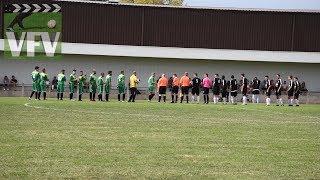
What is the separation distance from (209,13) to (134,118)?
31.4 m

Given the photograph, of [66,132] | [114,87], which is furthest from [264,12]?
[66,132]

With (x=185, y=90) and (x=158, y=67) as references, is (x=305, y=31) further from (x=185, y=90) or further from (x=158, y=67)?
(x=185, y=90)

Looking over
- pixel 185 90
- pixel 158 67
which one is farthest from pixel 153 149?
pixel 158 67

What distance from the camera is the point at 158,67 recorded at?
54438 millimetres

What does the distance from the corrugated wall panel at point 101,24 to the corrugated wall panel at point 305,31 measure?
12.1 meters

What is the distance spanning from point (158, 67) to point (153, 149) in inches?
1572

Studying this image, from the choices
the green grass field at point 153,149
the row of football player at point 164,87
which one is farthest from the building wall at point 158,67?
the green grass field at point 153,149

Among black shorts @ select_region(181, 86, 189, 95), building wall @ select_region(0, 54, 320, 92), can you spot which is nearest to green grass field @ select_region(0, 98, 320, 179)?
black shorts @ select_region(181, 86, 189, 95)

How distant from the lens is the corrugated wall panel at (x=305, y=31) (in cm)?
5562

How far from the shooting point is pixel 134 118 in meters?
24.3

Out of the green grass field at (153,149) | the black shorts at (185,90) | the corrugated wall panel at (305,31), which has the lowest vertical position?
the green grass field at (153,149)

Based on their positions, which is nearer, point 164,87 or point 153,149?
point 153,149

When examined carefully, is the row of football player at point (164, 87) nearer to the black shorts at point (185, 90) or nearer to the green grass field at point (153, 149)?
the black shorts at point (185, 90)

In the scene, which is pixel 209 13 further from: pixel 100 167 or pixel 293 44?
pixel 100 167
